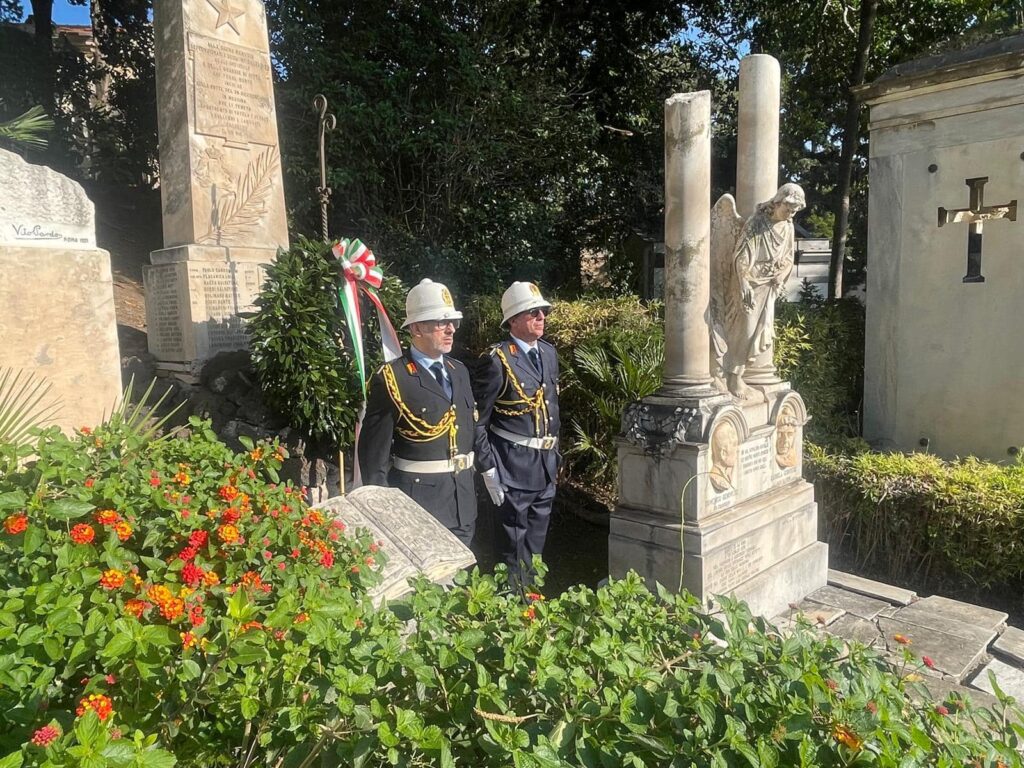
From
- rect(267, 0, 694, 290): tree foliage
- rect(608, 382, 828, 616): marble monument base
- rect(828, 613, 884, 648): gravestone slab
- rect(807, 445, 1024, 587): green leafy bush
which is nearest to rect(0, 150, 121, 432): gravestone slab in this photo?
rect(608, 382, 828, 616): marble monument base

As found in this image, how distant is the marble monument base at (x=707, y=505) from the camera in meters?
4.00

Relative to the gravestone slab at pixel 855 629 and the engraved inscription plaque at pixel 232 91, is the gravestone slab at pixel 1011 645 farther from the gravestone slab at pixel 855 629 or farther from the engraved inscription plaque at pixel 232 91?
the engraved inscription plaque at pixel 232 91

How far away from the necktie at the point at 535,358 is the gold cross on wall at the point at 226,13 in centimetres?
386

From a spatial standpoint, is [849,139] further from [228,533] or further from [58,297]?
[228,533]

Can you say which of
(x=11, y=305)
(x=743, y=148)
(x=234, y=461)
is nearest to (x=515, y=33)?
(x=743, y=148)

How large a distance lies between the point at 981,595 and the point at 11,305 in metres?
6.44

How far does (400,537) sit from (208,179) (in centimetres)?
449

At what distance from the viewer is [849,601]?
4.71 meters

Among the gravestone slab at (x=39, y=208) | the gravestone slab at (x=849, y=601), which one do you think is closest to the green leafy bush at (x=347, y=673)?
the gravestone slab at (x=39, y=208)

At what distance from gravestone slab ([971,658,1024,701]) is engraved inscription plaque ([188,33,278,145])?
20.8ft

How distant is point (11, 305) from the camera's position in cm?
312

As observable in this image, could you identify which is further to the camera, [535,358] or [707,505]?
[535,358]

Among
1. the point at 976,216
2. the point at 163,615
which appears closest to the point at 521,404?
the point at 163,615

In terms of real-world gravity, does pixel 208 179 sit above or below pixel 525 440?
above
